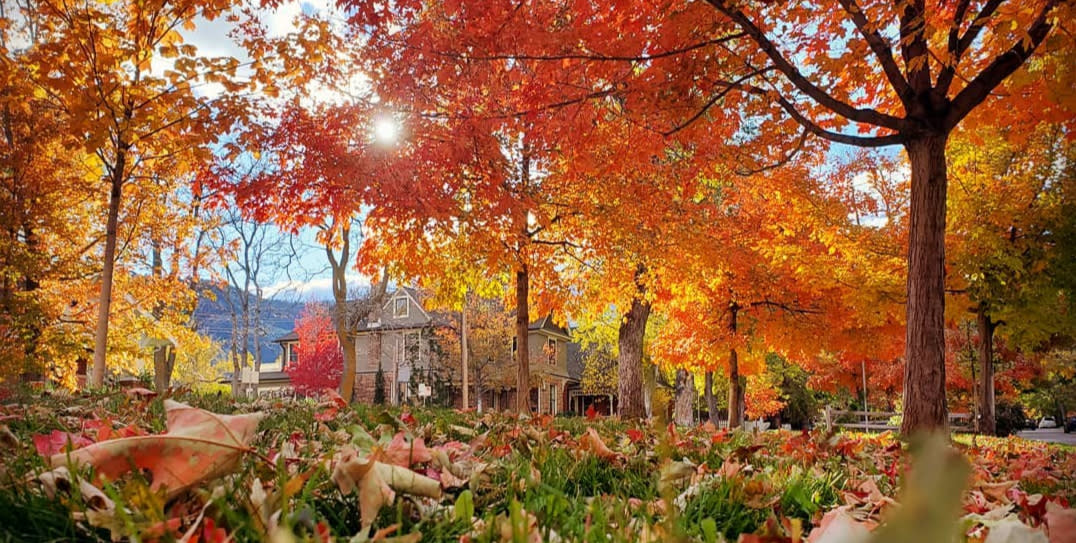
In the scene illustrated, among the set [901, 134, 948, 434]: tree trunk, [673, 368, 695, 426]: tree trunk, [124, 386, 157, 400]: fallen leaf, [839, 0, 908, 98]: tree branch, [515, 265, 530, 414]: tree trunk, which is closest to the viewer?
[124, 386, 157, 400]: fallen leaf

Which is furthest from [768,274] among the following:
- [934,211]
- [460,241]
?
[934,211]

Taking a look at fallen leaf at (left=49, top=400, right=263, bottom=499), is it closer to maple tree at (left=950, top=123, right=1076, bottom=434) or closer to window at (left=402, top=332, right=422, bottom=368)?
maple tree at (left=950, top=123, right=1076, bottom=434)

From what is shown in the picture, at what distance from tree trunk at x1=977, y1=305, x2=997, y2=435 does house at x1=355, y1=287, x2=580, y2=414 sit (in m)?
23.4

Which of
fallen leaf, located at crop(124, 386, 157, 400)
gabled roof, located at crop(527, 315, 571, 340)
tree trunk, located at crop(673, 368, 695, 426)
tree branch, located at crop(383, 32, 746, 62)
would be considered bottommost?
tree trunk, located at crop(673, 368, 695, 426)

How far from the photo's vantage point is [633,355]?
1366 centimetres

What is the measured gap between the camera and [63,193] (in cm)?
1274

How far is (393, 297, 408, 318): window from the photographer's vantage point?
42.3 m

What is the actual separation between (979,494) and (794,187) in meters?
10.4

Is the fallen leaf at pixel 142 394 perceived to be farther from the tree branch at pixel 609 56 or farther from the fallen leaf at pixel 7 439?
the tree branch at pixel 609 56

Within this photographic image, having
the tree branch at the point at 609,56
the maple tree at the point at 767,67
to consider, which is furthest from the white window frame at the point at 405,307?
the tree branch at the point at 609,56

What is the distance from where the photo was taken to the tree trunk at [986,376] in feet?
47.9

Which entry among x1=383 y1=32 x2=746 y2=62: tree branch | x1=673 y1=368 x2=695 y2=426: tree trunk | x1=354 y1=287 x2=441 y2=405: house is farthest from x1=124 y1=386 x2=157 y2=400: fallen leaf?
x1=354 y1=287 x2=441 y2=405: house

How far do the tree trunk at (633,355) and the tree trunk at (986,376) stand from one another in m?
7.67

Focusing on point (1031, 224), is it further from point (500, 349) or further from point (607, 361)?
point (607, 361)
